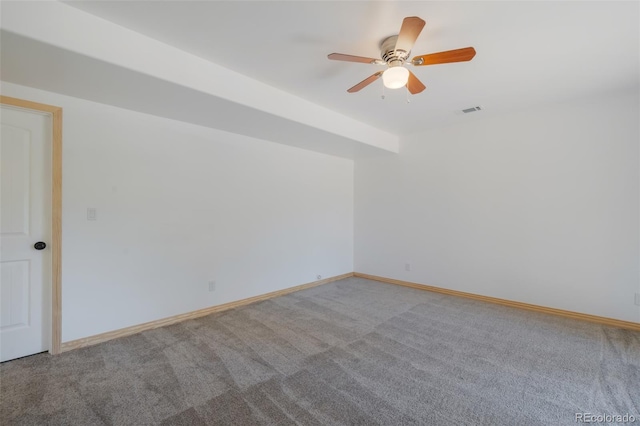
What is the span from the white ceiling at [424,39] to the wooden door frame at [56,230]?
1173 mm

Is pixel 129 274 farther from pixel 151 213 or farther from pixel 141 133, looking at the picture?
pixel 141 133

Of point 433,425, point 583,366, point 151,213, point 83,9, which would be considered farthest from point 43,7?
point 583,366

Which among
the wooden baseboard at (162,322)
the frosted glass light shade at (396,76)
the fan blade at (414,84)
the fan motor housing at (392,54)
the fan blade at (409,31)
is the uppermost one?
the fan motor housing at (392,54)

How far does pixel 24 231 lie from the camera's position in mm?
2375

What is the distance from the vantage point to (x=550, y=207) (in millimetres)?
3361

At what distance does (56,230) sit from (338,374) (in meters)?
2.76

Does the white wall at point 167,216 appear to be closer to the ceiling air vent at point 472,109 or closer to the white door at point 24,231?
the white door at point 24,231

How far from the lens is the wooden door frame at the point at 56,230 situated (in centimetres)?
241

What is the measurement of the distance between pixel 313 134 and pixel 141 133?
198 cm

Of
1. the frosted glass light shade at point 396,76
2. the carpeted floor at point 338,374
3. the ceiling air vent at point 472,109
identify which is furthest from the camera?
the ceiling air vent at point 472,109

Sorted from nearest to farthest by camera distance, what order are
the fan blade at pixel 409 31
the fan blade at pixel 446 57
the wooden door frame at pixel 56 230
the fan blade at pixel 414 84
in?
the fan blade at pixel 409 31 < the fan blade at pixel 446 57 < the fan blade at pixel 414 84 < the wooden door frame at pixel 56 230

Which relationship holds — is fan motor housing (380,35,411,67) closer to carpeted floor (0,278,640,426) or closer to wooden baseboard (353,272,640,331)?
carpeted floor (0,278,640,426)

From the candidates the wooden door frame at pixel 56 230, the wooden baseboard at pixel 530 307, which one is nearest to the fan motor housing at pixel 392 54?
the wooden door frame at pixel 56 230

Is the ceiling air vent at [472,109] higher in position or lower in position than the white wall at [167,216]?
higher
